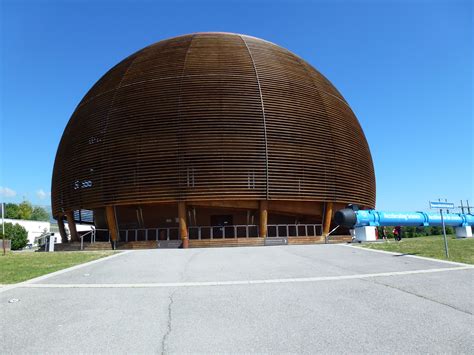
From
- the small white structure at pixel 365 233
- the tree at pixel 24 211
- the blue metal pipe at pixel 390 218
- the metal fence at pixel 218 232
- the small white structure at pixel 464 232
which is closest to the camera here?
the blue metal pipe at pixel 390 218

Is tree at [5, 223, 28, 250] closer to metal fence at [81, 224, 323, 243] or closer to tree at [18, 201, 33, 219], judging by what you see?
metal fence at [81, 224, 323, 243]

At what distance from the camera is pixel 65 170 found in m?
29.1

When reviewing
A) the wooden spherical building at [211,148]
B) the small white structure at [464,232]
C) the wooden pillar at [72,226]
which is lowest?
the small white structure at [464,232]

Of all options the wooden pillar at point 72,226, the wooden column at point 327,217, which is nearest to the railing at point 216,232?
the wooden column at point 327,217

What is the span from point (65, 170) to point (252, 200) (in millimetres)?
15035

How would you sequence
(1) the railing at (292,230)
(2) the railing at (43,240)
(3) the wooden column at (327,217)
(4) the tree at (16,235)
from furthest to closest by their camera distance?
(4) the tree at (16,235)
(2) the railing at (43,240)
(3) the wooden column at (327,217)
(1) the railing at (292,230)

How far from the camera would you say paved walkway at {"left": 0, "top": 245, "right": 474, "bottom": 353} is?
4.21 metres

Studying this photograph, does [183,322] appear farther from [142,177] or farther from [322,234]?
[322,234]

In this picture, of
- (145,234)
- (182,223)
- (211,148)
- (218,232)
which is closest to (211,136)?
(211,148)

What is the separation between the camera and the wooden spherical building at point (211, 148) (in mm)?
24094

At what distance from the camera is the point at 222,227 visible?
23734mm

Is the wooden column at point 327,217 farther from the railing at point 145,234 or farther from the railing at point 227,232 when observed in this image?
the railing at point 145,234

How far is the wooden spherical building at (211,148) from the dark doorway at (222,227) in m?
0.09

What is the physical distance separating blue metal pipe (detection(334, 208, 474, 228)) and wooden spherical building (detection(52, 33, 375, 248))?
4841mm
